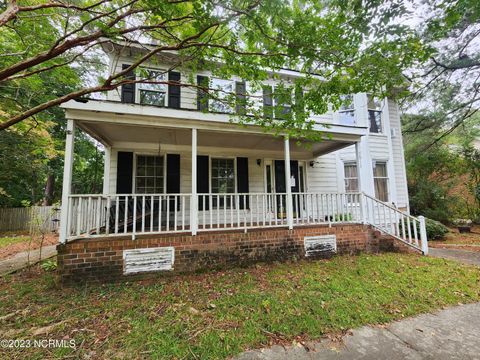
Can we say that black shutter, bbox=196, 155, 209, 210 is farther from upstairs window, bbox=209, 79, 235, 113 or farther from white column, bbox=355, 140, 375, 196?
white column, bbox=355, 140, 375, 196

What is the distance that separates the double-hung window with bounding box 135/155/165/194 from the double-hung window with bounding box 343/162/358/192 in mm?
7245

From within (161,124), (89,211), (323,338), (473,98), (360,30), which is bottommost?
(323,338)

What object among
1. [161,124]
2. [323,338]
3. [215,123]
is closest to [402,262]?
[323,338]

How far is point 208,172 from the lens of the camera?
7402 millimetres

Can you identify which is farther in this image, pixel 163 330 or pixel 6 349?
pixel 163 330

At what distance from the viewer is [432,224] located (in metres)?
9.04

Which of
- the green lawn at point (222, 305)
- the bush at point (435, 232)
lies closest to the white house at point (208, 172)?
the green lawn at point (222, 305)

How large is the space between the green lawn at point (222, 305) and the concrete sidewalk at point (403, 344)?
162 mm

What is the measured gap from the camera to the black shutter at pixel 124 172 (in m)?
6.55

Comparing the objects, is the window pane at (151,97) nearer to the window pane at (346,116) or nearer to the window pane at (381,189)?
the window pane at (346,116)

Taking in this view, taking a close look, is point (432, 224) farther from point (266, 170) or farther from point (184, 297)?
point (184, 297)

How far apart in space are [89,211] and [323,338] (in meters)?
4.82

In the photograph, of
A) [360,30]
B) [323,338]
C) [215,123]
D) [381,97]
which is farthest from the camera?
[215,123]

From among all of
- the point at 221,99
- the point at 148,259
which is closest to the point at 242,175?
the point at 221,99
